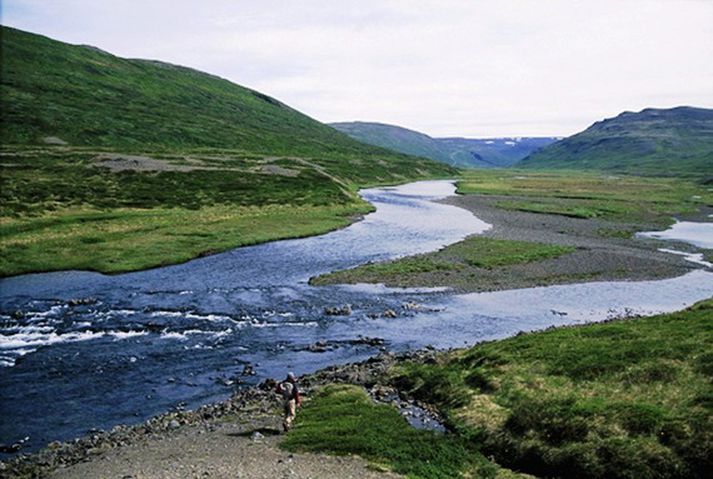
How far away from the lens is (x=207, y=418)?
31.8 meters

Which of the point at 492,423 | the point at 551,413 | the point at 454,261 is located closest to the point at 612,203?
the point at 454,261

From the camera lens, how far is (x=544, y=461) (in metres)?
26.3

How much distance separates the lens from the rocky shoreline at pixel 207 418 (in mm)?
26734

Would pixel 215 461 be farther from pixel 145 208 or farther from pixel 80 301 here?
pixel 145 208

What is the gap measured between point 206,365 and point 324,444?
16024 millimetres

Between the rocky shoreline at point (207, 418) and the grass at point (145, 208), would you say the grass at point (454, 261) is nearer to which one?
the grass at point (145, 208)

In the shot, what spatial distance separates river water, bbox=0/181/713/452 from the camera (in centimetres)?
3503

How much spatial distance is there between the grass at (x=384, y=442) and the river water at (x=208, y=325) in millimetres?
8885

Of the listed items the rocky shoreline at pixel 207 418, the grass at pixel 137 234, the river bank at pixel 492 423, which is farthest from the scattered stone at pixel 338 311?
the grass at pixel 137 234

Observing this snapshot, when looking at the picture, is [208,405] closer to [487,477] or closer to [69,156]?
[487,477]

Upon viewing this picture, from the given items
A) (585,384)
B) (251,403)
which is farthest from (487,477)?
(251,403)

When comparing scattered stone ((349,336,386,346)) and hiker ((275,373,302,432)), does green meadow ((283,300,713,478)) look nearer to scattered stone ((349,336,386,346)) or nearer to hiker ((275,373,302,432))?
hiker ((275,373,302,432))

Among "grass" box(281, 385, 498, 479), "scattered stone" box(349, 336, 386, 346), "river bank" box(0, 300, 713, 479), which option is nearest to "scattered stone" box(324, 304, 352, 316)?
"scattered stone" box(349, 336, 386, 346)

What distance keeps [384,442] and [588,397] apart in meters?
11.7
